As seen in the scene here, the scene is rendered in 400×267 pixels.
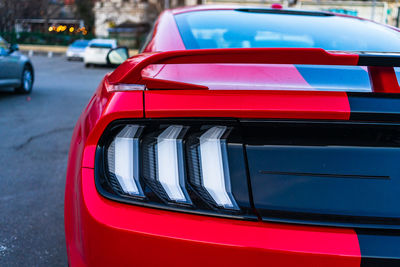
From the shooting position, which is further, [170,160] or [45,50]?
[45,50]

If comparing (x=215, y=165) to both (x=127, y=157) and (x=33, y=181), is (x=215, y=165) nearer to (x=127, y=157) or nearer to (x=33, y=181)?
(x=127, y=157)

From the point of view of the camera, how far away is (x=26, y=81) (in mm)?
9594

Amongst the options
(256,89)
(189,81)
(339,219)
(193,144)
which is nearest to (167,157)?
(193,144)

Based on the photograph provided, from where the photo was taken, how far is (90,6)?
54875 millimetres

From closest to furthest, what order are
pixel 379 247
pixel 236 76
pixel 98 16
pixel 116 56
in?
pixel 379 247, pixel 236 76, pixel 116 56, pixel 98 16

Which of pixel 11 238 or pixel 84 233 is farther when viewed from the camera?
pixel 11 238

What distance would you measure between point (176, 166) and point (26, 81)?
→ 943 centimetres

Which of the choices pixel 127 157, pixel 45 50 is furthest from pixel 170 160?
pixel 45 50

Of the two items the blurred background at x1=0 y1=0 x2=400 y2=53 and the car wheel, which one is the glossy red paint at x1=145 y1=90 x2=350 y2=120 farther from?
the blurred background at x1=0 y1=0 x2=400 y2=53

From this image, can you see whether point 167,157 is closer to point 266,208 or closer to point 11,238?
point 266,208

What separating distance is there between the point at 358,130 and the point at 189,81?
0.55 metres

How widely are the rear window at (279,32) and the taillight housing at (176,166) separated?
0.75m

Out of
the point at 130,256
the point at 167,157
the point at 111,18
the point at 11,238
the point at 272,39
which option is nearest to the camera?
the point at 130,256

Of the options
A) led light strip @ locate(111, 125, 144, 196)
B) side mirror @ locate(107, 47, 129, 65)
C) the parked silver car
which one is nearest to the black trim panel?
led light strip @ locate(111, 125, 144, 196)
